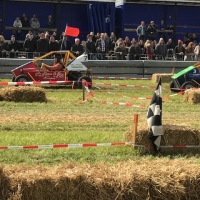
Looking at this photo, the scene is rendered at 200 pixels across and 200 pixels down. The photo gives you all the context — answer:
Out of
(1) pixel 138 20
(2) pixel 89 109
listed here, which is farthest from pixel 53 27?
(2) pixel 89 109

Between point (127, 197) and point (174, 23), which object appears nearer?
point (127, 197)

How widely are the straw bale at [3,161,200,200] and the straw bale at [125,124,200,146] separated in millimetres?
2872

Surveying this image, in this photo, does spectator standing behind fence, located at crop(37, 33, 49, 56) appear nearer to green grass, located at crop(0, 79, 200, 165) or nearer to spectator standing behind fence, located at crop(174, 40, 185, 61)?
green grass, located at crop(0, 79, 200, 165)

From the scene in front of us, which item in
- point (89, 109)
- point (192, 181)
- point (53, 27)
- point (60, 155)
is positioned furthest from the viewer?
point (53, 27)

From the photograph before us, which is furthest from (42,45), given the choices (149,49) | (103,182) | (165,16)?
(103,182)

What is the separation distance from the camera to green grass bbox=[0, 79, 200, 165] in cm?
977

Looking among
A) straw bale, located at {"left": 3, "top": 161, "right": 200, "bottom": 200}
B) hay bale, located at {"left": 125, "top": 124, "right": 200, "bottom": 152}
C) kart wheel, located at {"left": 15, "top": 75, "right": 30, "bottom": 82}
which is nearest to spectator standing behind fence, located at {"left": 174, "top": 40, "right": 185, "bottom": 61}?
kart wheel, located at {"left": 15, "top": 75, "right": 30, "bottom": 82}

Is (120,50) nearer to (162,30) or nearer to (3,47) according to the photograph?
(3,47)

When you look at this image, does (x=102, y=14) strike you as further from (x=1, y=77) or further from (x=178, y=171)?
(x=178, y=171)

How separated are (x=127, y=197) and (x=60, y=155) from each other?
10.2 feet

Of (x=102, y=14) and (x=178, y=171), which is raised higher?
(x=102, y=14)

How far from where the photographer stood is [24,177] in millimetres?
6570

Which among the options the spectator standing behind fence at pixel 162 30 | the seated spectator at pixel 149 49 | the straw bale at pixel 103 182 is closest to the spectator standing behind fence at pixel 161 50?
the seated spectator at pixel 149 49

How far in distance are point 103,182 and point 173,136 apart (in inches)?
148
